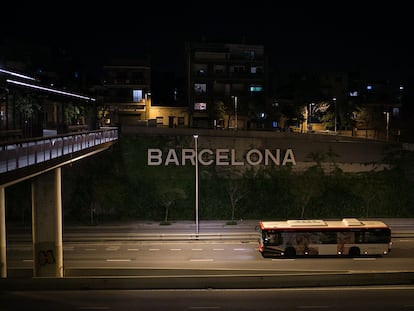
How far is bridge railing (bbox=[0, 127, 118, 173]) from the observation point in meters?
13.4

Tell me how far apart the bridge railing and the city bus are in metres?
9.92

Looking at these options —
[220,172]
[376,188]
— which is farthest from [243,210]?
[376,188]

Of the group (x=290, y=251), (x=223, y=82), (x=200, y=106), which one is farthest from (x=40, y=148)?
(x=223, y=82)

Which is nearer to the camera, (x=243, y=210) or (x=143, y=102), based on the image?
(x=243, y=210)

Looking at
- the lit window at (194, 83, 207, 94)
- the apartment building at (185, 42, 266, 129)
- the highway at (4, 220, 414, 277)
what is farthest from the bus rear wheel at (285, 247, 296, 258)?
the lit window at (194, 83, 207, 94)

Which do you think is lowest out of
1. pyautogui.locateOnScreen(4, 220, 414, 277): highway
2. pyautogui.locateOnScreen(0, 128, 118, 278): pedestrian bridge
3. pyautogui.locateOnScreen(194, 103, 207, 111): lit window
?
pyautogui.locateOnScreen(4, 220, 414, 277): highway

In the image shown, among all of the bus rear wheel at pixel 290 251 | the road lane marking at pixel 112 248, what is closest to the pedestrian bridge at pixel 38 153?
the road lane marking at pixel 112 248

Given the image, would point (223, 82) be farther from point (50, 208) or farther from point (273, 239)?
point (50, 208)

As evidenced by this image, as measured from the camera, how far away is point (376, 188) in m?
35.2

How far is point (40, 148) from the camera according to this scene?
53.8 feet

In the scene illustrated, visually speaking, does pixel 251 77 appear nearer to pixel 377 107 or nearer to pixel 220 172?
pixel 377 107

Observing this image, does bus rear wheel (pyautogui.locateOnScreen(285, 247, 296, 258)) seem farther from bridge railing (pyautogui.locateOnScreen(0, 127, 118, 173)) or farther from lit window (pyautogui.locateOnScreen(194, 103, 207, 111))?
lit window (pyautogui.locateOnScreen(194, 103, 207, 111))

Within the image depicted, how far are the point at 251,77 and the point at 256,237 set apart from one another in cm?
2679

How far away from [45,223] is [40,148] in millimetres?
5251
